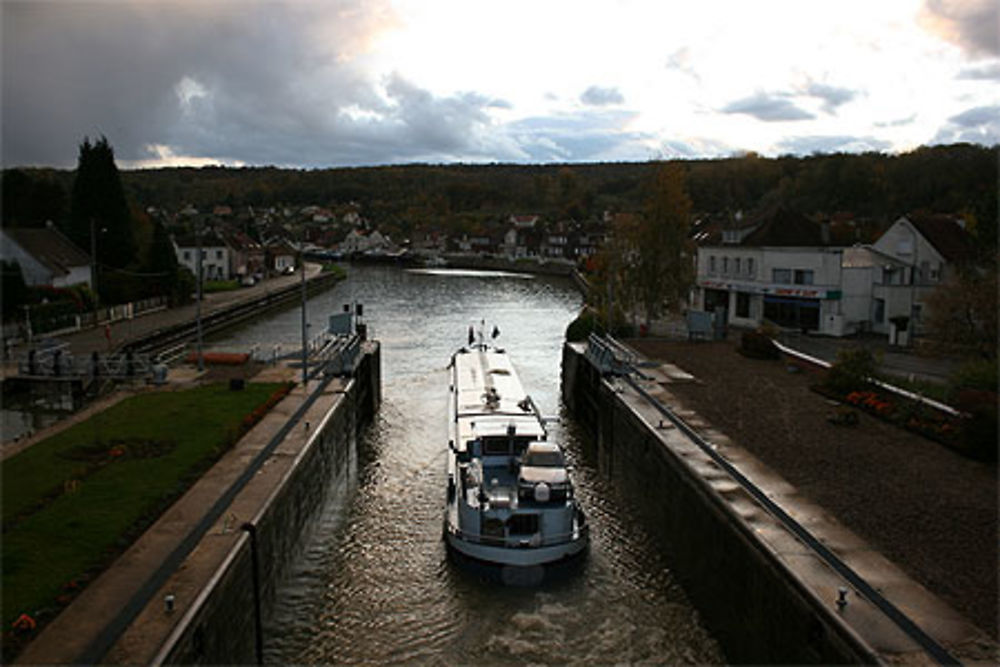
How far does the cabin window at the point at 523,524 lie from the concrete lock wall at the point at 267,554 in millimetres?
5743

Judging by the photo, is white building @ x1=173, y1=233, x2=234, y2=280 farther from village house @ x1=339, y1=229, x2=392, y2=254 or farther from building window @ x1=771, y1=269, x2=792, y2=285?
village house @ x1=339, y1=229, x2=392, y2=254

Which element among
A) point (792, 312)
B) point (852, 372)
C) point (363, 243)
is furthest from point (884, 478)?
point (363, 243)

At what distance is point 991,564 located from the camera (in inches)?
637

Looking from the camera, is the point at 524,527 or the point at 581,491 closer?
the point at 524,527

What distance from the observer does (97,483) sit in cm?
2016

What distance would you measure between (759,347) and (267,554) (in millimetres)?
28546

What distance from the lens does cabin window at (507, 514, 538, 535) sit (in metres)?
20.8

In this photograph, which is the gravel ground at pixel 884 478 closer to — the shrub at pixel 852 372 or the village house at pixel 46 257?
the shrub at pixel 852 372

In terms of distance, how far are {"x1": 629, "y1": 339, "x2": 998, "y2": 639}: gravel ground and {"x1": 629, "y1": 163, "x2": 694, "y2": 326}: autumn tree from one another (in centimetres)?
1808

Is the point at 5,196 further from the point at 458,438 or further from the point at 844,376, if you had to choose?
the point at 844,376

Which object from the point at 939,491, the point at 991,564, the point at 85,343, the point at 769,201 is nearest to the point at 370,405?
the point at 85,343

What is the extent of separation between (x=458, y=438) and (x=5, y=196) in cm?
7498

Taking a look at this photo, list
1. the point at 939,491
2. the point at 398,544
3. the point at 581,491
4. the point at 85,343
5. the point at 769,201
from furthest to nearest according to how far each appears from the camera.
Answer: the point at 769,201 → the point at 85,343 → the point at 581,491 → the point at 398,544 → the point at 939,491

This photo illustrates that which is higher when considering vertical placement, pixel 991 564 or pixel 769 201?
pixel 769 201
